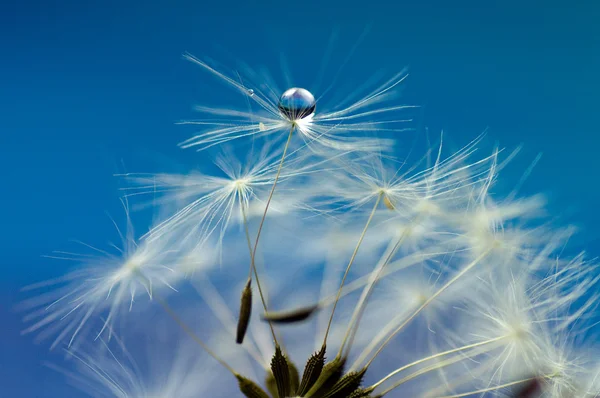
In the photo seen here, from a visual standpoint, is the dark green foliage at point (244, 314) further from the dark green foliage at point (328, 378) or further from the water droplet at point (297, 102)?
the water droplet at point (297, 102)

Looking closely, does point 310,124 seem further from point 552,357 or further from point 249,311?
point 552,357

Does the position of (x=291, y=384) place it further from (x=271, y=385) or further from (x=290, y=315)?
(x=290, y=315)

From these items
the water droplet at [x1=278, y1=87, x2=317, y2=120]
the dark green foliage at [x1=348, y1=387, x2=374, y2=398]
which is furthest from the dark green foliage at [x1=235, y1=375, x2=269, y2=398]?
the water droplet at [x1=278, y1=87, x2=317, y2=120]

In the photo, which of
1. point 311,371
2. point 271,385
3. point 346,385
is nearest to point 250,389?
point 271,385

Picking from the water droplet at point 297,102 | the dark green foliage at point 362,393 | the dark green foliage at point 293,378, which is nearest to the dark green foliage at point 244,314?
the dark green foliage at point 293,378

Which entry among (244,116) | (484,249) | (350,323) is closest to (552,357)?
(484,249)
